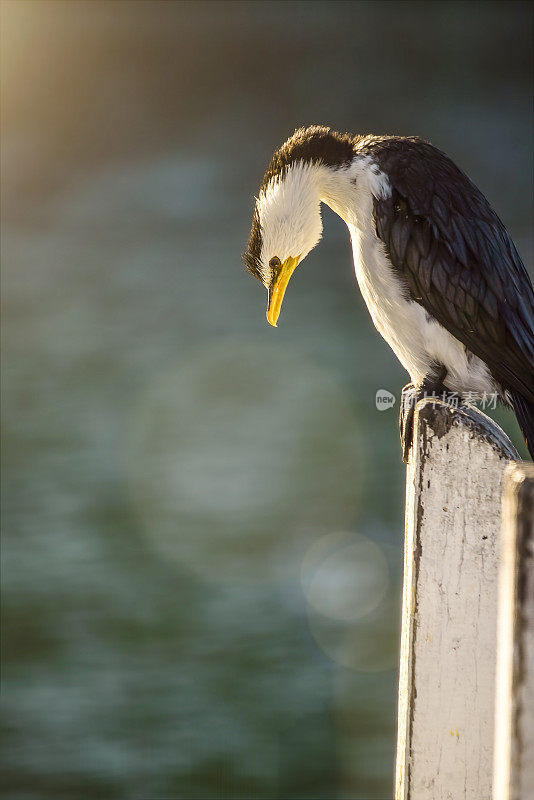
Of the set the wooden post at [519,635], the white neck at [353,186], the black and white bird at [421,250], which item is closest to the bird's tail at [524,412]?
the black and white bird at [421,250]

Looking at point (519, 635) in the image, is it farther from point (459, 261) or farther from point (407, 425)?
point (459, 261)

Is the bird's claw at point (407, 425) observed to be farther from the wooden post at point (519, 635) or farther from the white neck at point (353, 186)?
the wooden post at point (519, 635)

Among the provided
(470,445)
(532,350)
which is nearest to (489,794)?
(470,445)

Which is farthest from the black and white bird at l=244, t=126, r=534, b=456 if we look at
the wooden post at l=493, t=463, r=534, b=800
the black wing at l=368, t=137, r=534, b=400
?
the wooden post at l=493, t=463, r=534, b=800

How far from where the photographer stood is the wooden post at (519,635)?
0.57 m

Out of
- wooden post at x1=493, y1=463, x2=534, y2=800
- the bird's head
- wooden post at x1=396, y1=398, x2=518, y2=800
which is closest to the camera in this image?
wooden post at x1=493, y1=463, x2=534, y2=800

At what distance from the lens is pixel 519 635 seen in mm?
589

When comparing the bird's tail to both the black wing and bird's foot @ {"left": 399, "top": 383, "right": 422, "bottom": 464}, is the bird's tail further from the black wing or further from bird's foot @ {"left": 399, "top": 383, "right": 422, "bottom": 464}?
bird's foot @ {"left": 399, "top": 383, "right": 422, "bottom": 464}

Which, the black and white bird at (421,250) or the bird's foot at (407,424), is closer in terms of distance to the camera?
the bird's foot at (407,424)

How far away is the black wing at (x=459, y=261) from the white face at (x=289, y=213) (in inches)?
6.0

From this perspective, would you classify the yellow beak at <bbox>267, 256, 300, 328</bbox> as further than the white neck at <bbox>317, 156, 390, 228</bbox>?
Yes

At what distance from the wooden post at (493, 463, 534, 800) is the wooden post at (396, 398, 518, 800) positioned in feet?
1.39

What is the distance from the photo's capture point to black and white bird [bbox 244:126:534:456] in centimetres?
146

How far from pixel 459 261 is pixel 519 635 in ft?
3.27
